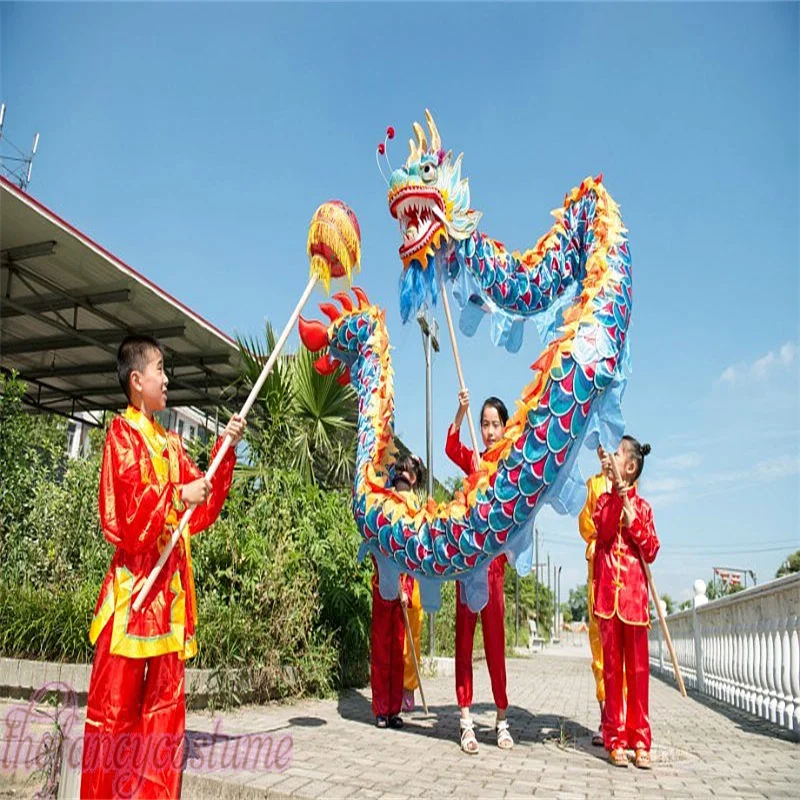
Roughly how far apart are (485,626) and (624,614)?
3.09 feet

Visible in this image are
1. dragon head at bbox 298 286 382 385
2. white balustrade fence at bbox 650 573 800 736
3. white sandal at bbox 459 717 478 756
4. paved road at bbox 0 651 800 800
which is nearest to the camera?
paved road at bbox 0 651 800 800

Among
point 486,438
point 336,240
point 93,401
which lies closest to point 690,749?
point 486,438

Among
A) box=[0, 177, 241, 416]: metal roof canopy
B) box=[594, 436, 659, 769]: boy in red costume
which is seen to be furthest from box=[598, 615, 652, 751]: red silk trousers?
box=[0, 177, 241, 416]: metal roof canopy

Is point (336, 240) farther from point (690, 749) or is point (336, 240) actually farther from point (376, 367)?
point (690, 749)

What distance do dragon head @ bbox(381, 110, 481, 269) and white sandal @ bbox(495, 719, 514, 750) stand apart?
2.93 meters

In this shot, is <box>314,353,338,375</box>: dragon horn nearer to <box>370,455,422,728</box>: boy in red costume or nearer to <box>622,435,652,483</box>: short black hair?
<box>370,455,422,728</box>: boy in red costume

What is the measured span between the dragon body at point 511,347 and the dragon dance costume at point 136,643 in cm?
155

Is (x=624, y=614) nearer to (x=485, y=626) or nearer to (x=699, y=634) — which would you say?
(x=485, y=626)

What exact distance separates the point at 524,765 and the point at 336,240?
3.18m

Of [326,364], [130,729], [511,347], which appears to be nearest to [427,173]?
[511,347]

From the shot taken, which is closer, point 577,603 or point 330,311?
point 330,311

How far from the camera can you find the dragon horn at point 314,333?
5.58 m

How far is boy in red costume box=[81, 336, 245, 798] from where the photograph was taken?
2555 millimetres

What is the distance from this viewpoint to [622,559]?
4.02 metres
